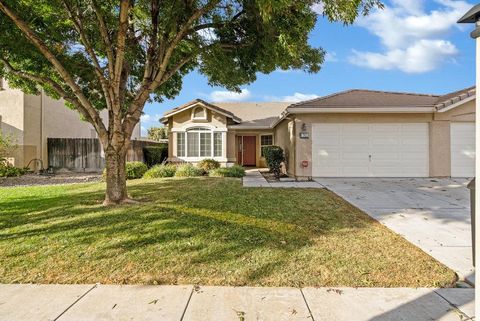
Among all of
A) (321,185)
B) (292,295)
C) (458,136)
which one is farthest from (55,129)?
(458,136)

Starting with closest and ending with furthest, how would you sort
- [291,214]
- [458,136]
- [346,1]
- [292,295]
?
[292,295], [346,1], [291,214], [458,136]

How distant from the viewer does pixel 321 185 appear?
37.2ft

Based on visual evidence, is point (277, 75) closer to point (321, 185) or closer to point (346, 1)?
point (321, 185)

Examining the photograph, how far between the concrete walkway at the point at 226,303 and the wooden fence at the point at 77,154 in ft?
55.4

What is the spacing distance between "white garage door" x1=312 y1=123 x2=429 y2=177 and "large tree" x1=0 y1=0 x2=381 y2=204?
4673 mm

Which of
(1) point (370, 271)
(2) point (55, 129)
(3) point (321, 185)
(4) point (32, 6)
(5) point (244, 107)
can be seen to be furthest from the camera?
(5) point (244, 107)

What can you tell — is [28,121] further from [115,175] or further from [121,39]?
[121,39]

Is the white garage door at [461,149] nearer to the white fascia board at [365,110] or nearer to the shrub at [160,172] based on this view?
the white fascia board at [365,110]

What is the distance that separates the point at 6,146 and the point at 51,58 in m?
11.7

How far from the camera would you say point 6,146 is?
1546 centimetres

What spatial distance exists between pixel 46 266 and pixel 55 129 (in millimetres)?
18975

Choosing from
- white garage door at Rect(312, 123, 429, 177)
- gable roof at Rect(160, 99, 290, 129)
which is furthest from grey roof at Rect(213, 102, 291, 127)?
white garage door at Rect(312, 123, 429, 177)

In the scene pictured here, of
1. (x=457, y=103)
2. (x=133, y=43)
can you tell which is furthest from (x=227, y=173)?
(x=457, y=103)

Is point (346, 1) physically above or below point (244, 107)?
below
